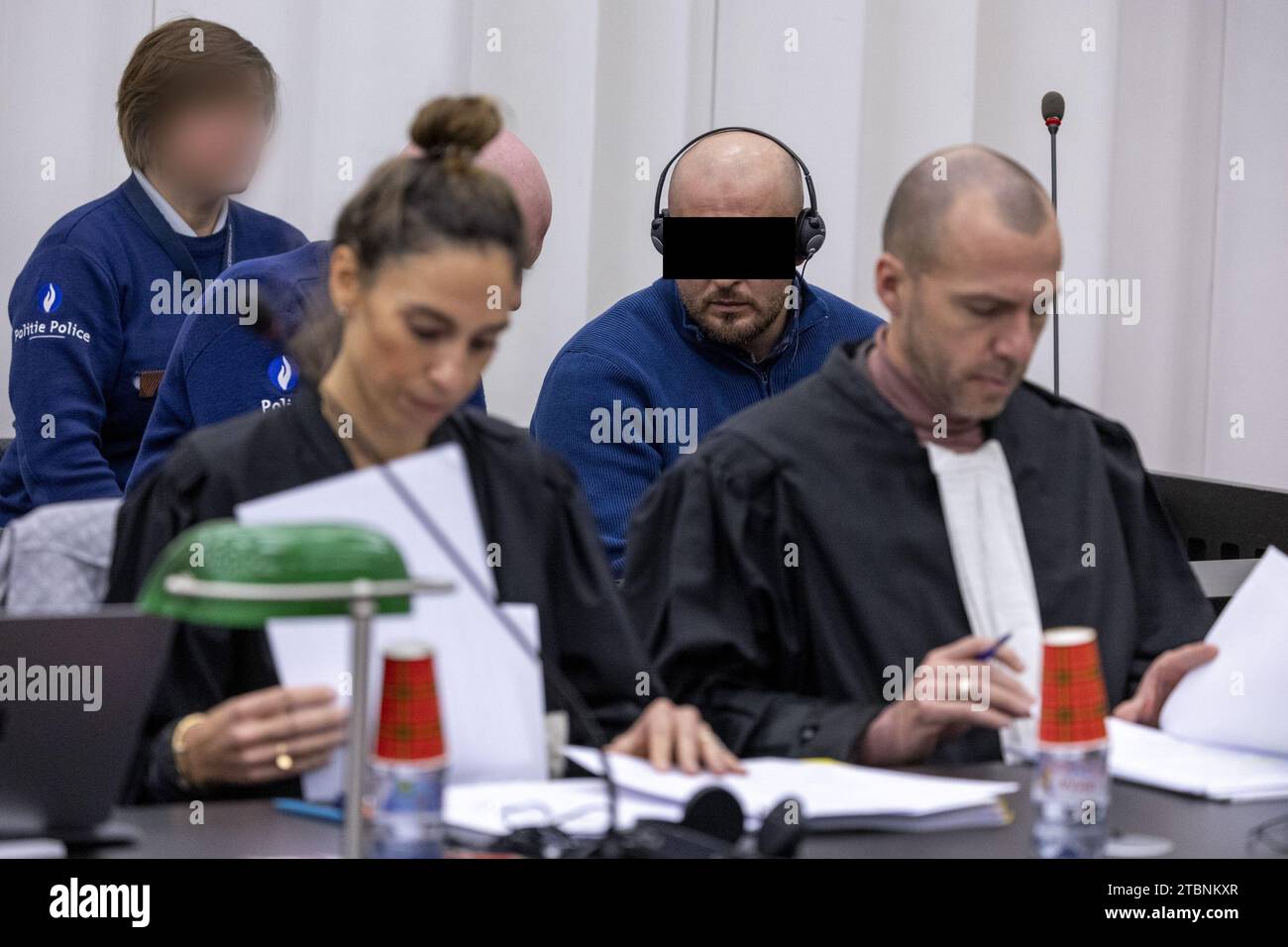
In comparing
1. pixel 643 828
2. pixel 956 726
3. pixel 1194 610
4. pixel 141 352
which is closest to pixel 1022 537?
pixel 1194 610

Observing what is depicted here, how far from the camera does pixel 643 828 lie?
1177 mm

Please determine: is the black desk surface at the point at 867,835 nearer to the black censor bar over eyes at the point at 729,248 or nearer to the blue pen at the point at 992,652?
the blue pen at the point at 992,652

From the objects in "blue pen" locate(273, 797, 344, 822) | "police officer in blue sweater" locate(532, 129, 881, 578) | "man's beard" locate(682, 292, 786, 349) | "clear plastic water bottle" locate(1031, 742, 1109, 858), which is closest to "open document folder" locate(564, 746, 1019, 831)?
"clear plastic water bottle" locate(1031, 742, 1109, 858)

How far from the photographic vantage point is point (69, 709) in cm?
110

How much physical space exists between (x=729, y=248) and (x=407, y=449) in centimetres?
130

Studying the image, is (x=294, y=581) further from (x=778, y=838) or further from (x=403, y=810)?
(x=778, y=838)

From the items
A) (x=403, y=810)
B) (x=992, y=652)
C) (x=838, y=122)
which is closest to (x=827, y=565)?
(x=992, y=652)

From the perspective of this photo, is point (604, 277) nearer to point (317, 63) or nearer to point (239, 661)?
point (317, 63)

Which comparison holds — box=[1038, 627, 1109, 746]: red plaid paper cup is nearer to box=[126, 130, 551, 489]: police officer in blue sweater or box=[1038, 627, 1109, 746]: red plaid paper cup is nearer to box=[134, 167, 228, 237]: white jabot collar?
box=[126, 130, 551, 489]: police officer in blue sweater

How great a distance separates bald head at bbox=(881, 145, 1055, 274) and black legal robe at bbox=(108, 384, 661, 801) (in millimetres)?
474

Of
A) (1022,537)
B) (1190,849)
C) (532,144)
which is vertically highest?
(532,144)

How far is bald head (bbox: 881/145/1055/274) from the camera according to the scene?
1766mm
